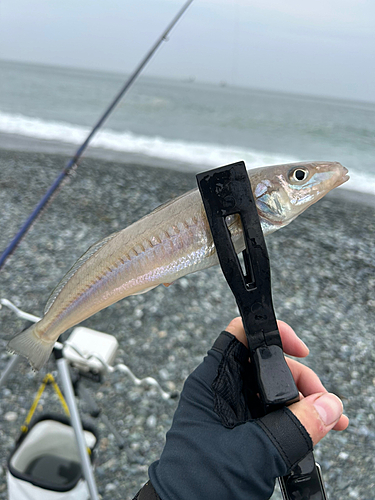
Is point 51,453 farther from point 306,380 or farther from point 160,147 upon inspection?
point 160,147

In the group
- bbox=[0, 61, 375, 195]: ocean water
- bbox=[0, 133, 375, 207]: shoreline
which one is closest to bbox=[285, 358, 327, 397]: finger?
bbox=[0, 133, 375, 207]: shoreline

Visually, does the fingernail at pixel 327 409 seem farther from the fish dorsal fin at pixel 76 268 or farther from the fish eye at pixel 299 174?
the fish dorsal fin at pixel 76 268

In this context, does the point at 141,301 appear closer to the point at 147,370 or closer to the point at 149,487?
the point at 147,370

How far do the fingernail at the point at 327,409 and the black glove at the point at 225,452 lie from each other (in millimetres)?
122

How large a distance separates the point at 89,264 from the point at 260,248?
727mm

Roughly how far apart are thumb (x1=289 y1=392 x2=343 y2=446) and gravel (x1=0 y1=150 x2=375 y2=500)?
2.74m

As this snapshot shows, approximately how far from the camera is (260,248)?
136cm

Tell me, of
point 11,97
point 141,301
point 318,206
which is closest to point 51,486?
point 141,301

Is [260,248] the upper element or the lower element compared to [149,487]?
upper

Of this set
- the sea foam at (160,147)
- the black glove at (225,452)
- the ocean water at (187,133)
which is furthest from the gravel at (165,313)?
the sea foam at (160,147)

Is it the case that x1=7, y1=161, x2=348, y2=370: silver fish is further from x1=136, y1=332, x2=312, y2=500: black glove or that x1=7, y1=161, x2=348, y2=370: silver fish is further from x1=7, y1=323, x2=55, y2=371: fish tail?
x1=136, y1=332, x2=312, y2=500: black glove

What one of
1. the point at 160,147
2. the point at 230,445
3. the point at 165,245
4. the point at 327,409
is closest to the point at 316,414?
the point at 327,409

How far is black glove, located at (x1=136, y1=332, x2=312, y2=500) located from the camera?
1384 millimetres

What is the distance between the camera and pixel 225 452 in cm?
144
